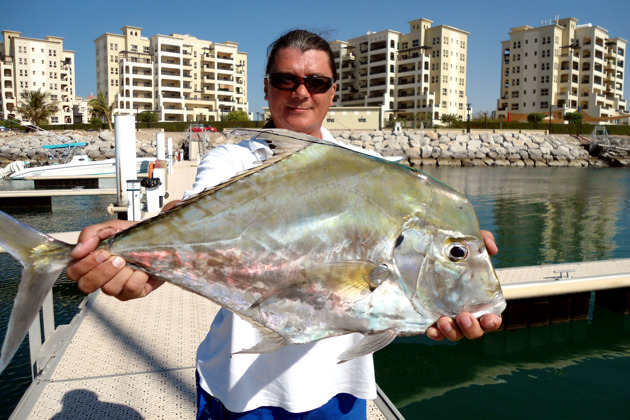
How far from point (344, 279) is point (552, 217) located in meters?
19.7

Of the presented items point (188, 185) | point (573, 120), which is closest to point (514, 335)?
point (188, 185)

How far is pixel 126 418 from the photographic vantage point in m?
3.16

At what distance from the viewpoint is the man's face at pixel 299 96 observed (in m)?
2.14

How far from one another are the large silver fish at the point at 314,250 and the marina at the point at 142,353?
201cm

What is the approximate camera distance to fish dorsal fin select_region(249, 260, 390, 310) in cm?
142

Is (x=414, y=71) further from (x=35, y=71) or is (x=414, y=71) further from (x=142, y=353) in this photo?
(x=142, y=353)

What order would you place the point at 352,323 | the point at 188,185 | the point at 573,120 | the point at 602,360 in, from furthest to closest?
1. the point at 573,120
2. the point at 188,185
3. the point at 602,360
4. the point at 352,323

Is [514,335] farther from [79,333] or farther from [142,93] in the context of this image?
[142,93]

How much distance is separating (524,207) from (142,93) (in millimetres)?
83042

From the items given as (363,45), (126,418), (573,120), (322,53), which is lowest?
(126,418)

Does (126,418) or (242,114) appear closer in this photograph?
(126,418)

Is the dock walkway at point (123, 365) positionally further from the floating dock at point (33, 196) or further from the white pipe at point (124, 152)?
the floating dock at point (33, 196)

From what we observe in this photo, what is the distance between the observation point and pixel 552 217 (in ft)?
61.7

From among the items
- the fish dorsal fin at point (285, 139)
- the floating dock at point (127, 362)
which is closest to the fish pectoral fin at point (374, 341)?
the fish dorsal fin at point (285, 139)
